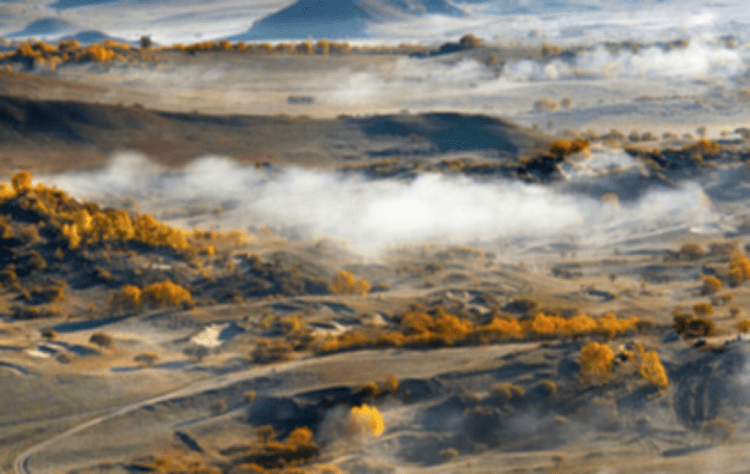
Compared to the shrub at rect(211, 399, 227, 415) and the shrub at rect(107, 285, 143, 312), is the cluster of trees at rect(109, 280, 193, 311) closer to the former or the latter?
the shrub at rect(107, 285, 143, 312)

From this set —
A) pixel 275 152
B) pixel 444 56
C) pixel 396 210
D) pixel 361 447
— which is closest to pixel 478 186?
pixel 396 210

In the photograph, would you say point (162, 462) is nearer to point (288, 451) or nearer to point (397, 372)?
point (288, 451)

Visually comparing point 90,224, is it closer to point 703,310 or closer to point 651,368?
point 651,368

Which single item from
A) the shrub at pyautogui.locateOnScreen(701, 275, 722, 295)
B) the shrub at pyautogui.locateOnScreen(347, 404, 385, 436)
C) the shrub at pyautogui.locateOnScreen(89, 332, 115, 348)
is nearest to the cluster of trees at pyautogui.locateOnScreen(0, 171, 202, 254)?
the shrub at pyautogui.locateOnScreen(89, 332, 115, 348)

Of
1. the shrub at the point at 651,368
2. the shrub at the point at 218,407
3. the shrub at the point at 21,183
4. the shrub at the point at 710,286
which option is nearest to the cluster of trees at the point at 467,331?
the shrub at the point at 651,368

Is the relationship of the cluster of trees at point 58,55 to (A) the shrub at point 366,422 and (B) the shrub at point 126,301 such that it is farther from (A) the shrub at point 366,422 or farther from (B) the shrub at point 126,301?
(A) the shrub at point 366,422

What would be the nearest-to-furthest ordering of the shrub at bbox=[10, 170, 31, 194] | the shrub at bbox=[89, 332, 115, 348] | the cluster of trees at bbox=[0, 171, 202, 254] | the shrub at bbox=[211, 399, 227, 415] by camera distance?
the shrub at bbox=[211, 399, 227, 415] → the shrub at bbox=[89, 332, 115, 348] → the cluster of trees at bbox=[0, 171, 202, 254] → the shrub at bbox=[10, 170, 31, 194]

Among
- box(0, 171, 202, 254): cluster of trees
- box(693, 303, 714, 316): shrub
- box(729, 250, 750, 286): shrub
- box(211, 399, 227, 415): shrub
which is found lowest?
box(211, 399, 227, 415): shrub

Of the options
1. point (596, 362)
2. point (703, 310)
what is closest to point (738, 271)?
point (703, 310)
